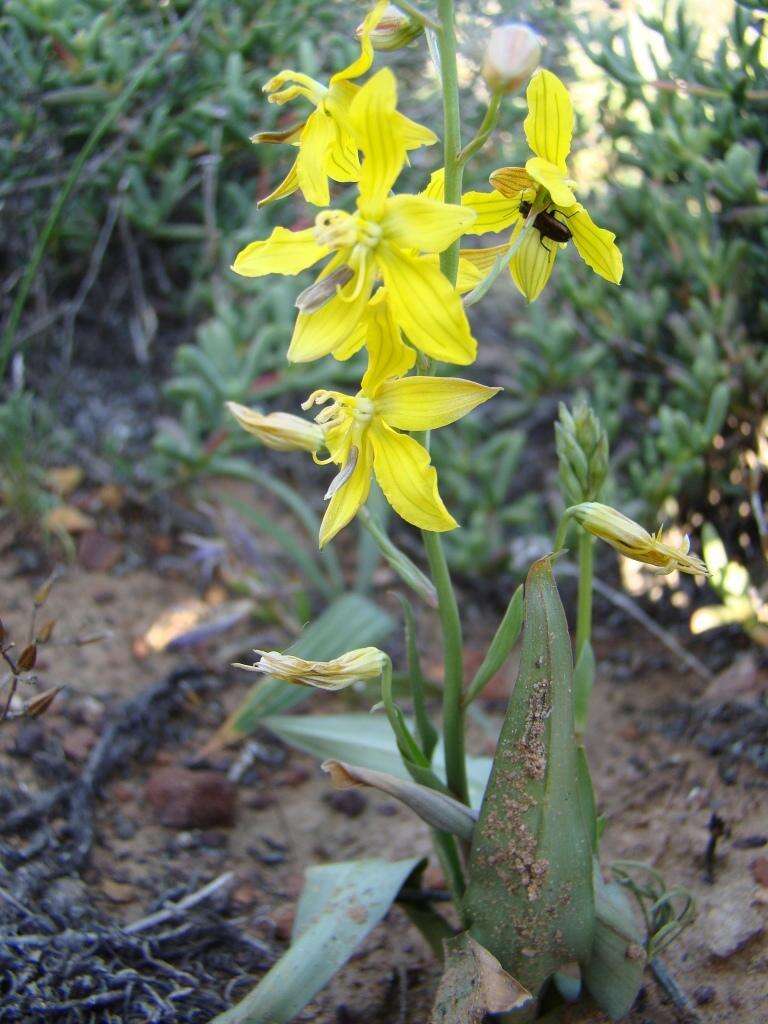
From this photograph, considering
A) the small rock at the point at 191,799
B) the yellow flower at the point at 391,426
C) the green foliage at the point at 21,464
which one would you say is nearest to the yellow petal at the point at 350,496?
the yellow flower at the point at 391,426

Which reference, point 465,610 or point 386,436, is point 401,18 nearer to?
point 386,436

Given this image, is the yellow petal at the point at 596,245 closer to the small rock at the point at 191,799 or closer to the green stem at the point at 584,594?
the green stem at the point at 584,594

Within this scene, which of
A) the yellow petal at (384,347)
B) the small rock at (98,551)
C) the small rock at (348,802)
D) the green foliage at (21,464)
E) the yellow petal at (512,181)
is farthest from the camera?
the small rock at (98,551)

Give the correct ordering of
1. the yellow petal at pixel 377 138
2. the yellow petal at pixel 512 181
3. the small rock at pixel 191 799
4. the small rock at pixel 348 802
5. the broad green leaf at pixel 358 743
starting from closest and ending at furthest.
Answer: the yellow petal at pixel 377 138, the yellow petal at pixel 512 181, the broad green leaf at pixel 358 743, the small rock at pixel 191 799, the small rock at pixel 348 802

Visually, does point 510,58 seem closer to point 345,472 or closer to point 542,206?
point 542,206

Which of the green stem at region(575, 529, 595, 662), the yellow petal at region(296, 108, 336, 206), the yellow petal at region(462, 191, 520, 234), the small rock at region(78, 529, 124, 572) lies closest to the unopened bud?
the green stem at region(575, 529, 595, 662)

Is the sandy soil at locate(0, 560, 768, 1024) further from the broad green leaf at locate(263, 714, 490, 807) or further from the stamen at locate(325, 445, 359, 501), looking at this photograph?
the stamen at locate(325, 445, 359, 501)
